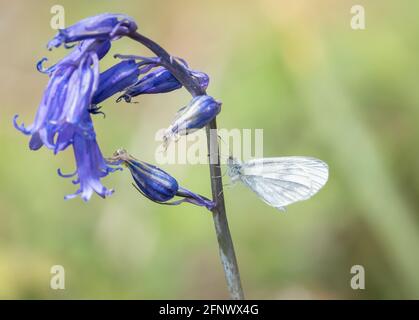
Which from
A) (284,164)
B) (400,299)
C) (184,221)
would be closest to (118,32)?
(284,164)

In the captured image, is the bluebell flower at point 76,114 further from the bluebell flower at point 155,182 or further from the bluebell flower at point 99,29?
the bluebell flower at point 155,182

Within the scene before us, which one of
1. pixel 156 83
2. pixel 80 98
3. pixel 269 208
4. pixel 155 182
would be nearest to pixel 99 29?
pixel 80 98

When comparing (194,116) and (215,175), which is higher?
(194,116)

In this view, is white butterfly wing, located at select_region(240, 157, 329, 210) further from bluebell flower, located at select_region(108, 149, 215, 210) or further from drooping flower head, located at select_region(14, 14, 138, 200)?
drooping flower head, located at select_region(14, 14, 138, 200)

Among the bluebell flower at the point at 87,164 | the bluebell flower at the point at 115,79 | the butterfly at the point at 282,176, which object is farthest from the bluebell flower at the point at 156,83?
the butterfly at the point at 282,176

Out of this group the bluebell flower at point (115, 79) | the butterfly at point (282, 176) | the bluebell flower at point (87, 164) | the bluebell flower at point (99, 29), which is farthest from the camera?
the butterfly at point (282, 176)

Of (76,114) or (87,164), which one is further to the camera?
(87,164)

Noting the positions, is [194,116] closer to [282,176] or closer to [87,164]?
[87,164]
